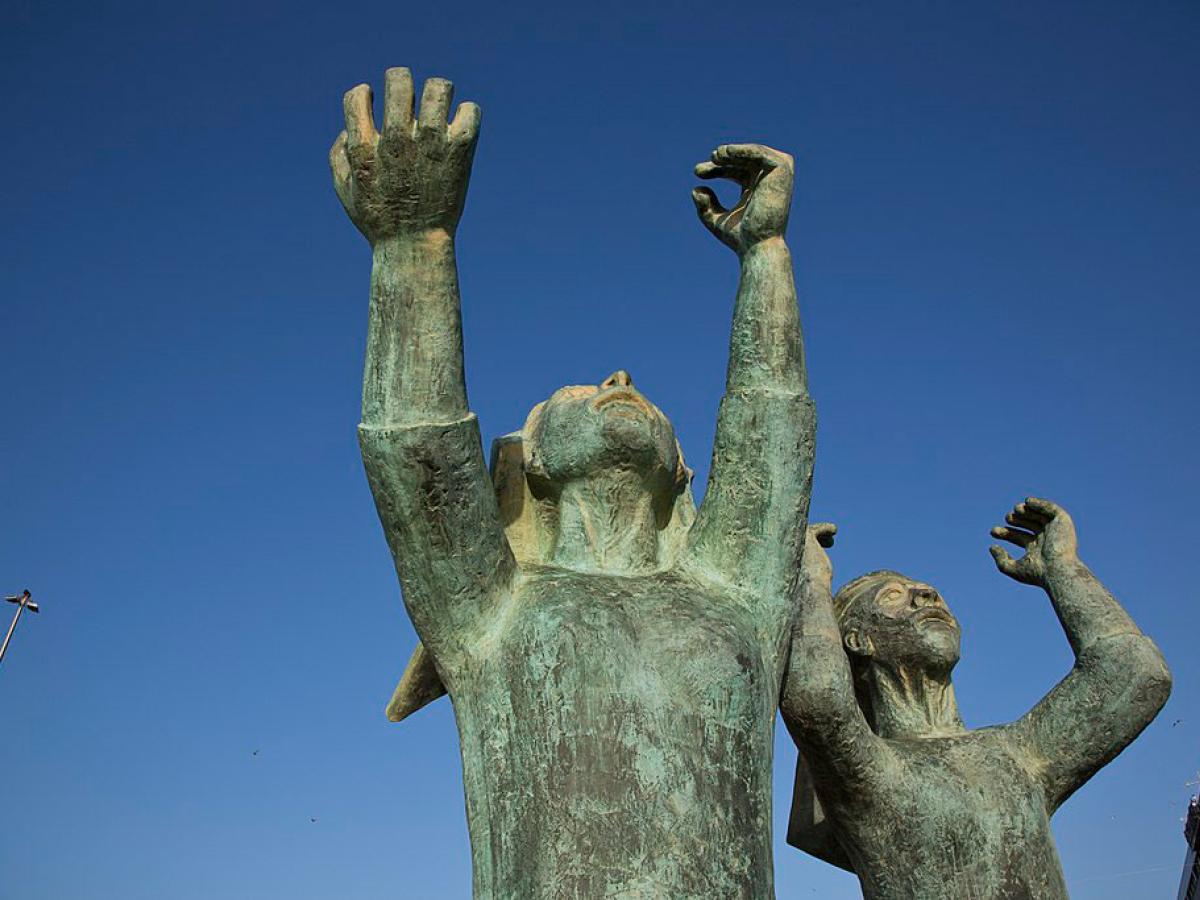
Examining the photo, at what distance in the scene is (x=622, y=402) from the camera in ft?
18.6

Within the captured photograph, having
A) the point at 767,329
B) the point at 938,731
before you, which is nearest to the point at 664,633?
the point at 767,329

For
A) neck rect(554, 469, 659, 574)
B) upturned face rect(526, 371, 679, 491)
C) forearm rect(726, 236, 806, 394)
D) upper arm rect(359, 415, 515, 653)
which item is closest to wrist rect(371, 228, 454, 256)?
upper arm rect(359, 415, 515, 653)

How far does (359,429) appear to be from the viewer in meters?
5.11

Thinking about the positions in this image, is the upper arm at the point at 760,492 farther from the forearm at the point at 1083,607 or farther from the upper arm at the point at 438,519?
the forearm at the point at 1083,607

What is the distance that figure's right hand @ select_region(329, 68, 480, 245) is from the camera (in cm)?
502

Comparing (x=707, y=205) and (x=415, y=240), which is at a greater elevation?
(x=707, y=205)

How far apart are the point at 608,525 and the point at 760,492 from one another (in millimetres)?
618

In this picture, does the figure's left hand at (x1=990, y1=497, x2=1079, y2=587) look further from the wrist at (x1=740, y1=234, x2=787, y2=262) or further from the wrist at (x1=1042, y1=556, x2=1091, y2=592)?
the wrist at (x1=740, y1=234, x2=787, y2=262)

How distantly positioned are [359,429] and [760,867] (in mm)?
2103

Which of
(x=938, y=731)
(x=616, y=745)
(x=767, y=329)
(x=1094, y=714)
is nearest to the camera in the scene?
(x=616, y=745)

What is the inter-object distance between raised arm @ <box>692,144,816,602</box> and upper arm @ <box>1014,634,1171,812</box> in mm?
1674

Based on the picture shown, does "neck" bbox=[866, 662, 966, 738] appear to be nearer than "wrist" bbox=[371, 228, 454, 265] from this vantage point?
No

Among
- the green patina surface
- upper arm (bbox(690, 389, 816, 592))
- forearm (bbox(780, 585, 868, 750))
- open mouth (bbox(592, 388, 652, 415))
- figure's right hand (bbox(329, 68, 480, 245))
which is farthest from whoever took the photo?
forearm (bbox(780, 585, 868, 750))

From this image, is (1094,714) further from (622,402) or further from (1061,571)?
(622,402)
